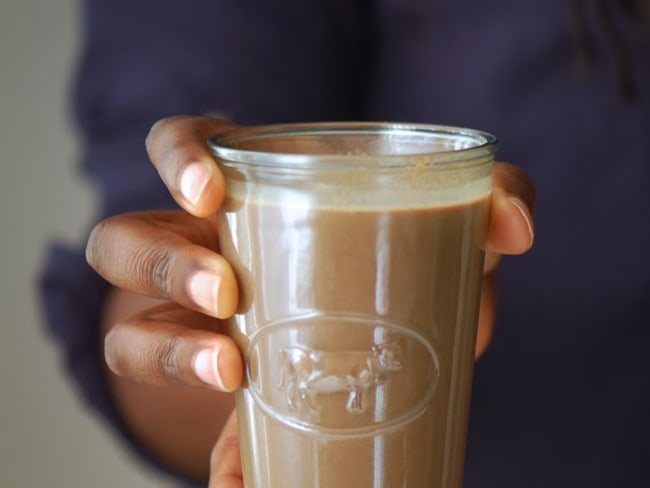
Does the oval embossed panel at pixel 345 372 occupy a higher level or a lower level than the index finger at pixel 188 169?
lower

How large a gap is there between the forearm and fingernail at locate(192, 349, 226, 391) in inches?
15.2

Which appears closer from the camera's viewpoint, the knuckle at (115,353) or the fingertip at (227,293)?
the fingertip at (227,293)

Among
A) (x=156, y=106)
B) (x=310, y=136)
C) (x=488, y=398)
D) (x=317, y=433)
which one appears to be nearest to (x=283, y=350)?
(x=317, y=433)

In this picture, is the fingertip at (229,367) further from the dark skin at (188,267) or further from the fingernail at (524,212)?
the fingernail at (524,212)

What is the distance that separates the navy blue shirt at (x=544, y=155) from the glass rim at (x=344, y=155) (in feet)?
1.47

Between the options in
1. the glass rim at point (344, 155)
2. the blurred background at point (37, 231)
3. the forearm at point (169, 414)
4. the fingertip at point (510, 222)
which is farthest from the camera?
the blurred background at point (37, 231)

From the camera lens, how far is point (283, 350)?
1.56 feet

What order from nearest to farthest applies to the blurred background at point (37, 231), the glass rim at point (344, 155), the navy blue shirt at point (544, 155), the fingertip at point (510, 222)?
1. the glass rim at point (344, 155)
2. the fingertip at point (510, 222)
3. the navy blue shirt at point (544, 155)
4. the blurred background at point (37, 231)

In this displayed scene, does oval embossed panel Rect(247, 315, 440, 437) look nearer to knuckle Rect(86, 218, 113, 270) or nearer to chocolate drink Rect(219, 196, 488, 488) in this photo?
chocolate drink Rect(219, 196, 488, 488)

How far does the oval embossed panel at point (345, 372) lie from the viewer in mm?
461

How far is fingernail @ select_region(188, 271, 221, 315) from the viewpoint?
489mm

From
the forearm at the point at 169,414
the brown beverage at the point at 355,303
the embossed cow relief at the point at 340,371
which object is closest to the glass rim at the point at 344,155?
the brown beverage at the point at 355,303

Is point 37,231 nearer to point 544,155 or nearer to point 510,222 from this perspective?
point 544,155

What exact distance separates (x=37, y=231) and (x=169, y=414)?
74cm
